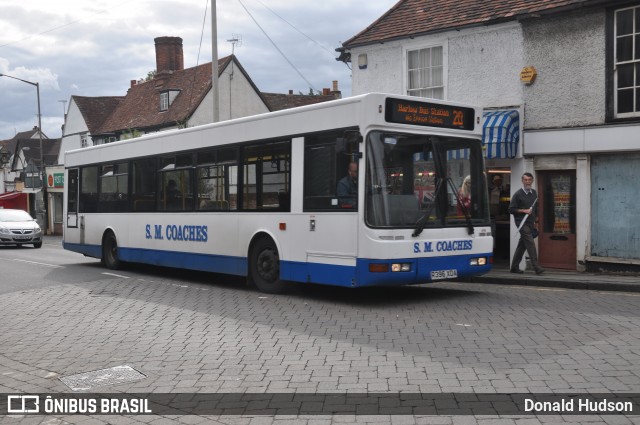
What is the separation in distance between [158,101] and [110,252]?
32.6 meters

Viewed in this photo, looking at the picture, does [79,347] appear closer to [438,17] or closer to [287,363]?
[287,363]

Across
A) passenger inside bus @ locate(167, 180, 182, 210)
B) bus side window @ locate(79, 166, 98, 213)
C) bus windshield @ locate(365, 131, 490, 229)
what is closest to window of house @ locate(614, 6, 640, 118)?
bus windshield @ locate(365, 131, 490, 229)

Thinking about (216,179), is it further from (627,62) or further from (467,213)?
(627,62)

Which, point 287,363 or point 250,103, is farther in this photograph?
point 250,103

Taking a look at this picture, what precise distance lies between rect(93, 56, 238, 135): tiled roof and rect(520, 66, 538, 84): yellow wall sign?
29144 mm

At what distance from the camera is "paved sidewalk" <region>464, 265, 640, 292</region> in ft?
41.7

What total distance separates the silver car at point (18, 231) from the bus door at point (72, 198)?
37.8ft

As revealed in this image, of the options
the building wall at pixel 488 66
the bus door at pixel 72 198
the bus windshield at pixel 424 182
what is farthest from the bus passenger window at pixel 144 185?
the building wall at pixel 488 66

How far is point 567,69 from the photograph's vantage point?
15.7 m

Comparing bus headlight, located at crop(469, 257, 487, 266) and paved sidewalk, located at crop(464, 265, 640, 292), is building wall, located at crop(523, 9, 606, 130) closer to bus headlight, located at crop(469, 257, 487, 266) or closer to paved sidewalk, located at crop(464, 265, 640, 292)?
paved sidewalk, located at crop(464, 265, 640, 292)

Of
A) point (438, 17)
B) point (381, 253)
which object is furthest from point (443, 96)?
point (381, 253)

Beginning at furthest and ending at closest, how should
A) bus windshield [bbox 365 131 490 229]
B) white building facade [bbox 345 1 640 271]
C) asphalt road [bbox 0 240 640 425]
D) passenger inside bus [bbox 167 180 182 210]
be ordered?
white building facade [bbox 345 1 640 271] → passenger inside bus [bbox 167 180 182 210] → bus windshield [bbox 365 131 490 229] → asphalt road [bbox 0 240 640 425]

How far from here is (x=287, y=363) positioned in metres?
6.95

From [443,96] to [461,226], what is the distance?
7.95 m
